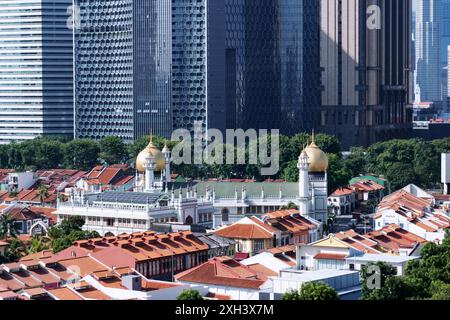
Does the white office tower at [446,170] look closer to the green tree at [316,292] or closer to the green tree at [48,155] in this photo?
the green tree at [48,155]

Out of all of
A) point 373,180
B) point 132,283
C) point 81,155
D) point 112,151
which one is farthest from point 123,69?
point 132,283

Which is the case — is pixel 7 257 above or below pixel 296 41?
below

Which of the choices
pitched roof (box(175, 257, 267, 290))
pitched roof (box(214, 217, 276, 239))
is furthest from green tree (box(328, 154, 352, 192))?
pitched roof (box(175, 257, 267, 290))

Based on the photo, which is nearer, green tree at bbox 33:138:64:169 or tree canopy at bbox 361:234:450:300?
tree canopy at bbox 361:234:450:300

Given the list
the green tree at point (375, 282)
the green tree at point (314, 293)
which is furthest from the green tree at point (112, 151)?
the green tree at point (314, 293)

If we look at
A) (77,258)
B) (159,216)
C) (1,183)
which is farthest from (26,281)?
(1,183)

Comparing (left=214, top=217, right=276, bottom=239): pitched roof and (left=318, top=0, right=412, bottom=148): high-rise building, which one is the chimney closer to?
(left=214, top=217, right=276, bottom=239): pitched roof
